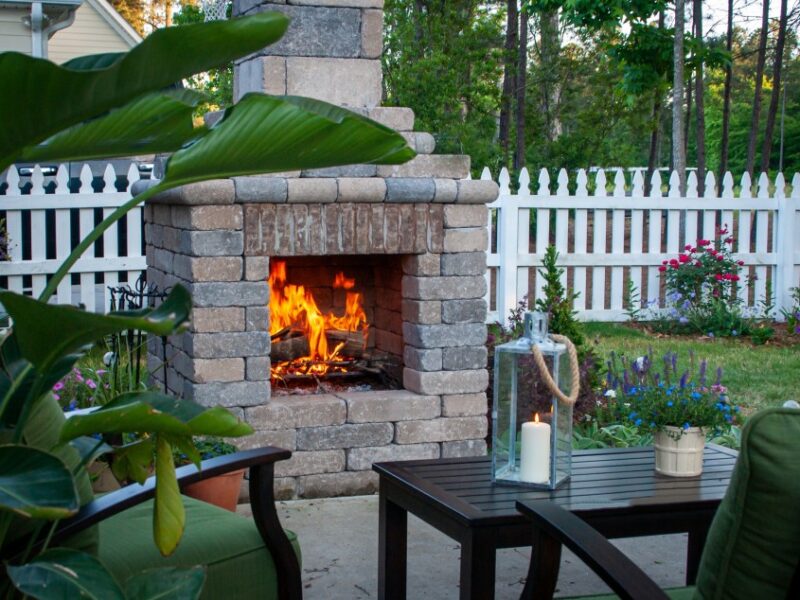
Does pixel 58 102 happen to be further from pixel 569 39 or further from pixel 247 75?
pixel 569 39

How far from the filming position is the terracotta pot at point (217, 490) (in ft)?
14.0

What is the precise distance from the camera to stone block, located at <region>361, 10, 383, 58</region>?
5102mm

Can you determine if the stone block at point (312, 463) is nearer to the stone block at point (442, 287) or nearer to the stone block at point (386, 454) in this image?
the stone block at point (386, 454)

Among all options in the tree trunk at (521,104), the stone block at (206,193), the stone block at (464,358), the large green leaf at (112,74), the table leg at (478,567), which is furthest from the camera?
the tree trunk at (521,104)

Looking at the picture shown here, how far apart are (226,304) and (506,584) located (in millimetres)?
1705

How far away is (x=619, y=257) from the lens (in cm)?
982

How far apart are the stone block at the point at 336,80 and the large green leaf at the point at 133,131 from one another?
10.2 ft

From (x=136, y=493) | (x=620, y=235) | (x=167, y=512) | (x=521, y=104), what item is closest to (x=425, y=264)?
(x=136, y=493)

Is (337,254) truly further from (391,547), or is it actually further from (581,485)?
(581,485)

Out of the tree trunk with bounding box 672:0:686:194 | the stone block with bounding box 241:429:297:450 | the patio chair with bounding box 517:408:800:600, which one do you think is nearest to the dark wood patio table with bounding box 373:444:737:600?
the patio chair with bounding box 517:408:800:600

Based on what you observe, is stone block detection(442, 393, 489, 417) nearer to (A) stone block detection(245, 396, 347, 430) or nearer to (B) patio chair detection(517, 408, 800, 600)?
(A) stone block detection(245, 396, 347, 430)

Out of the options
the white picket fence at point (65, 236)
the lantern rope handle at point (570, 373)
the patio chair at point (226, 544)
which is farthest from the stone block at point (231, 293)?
the white picket fence at point (65, 236)

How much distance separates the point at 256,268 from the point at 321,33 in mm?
1114

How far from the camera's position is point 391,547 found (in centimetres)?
360
